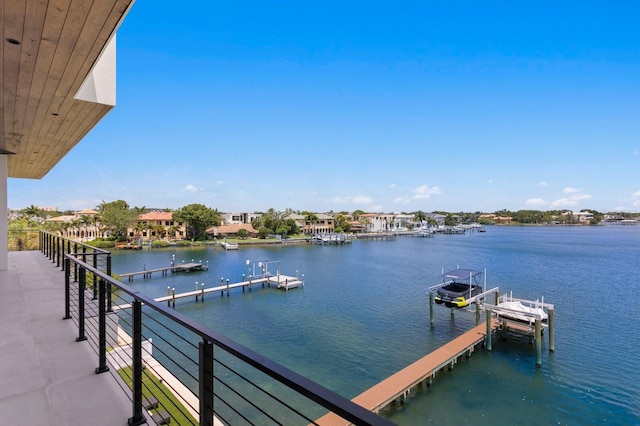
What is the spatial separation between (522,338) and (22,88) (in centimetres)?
1767

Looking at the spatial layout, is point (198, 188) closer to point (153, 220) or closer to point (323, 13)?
point (153, 220)

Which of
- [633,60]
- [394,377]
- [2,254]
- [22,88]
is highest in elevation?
[633,60]

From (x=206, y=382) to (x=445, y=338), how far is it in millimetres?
15168

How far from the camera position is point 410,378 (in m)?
9.93

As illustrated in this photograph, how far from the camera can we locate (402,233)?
77812mm

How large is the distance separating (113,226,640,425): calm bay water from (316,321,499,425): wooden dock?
15.4 inches

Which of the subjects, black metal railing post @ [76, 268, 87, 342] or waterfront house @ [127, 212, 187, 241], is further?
waterfront house @ [127, 212, 187, 241]

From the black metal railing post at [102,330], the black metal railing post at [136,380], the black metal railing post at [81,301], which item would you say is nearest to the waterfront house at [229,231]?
the black metal railing post at [81,301]

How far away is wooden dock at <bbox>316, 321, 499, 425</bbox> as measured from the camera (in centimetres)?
870

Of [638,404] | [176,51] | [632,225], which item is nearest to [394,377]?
[638,404]

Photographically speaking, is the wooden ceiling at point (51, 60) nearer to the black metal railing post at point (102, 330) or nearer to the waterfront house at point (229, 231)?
the black metal railing post at point (102, 330)

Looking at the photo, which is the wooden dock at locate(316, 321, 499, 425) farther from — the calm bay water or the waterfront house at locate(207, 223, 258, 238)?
the waterfront house at locate(207, 223, 258, 238)

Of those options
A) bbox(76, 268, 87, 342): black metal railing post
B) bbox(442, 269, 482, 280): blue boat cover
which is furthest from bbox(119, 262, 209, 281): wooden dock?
bbox(76, 268, 87, 342): black metal railing post

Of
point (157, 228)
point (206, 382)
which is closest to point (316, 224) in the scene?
point (157, 228)
